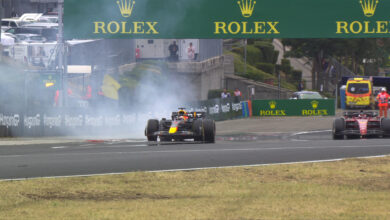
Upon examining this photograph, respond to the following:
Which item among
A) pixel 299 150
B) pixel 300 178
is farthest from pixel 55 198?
pixel 299 150

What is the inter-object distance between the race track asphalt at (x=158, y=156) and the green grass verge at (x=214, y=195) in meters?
Answer: 1.20

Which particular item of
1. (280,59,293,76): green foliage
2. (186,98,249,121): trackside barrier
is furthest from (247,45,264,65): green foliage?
(186,98,249,121): trackside barrier

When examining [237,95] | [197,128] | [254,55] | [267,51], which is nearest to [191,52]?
[237,95]

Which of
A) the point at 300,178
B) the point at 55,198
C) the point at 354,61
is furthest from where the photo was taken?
the point at 354,61

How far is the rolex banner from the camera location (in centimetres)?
2902

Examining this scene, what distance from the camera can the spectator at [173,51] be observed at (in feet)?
158

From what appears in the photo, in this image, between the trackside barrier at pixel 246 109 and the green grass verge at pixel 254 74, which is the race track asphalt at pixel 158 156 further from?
the green grass verge at pixel 254 74

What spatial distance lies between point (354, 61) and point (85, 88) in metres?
42.3

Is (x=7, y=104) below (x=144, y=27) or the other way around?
below

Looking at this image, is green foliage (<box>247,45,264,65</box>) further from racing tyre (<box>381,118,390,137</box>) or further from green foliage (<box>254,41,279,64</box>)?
racing tyre (<box>381,118,390,137</box>)

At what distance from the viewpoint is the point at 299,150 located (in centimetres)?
2045

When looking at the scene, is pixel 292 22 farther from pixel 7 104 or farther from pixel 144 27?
→ pixel 7 104

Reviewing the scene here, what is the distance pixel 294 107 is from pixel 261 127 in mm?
8449

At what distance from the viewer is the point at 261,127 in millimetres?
35438
